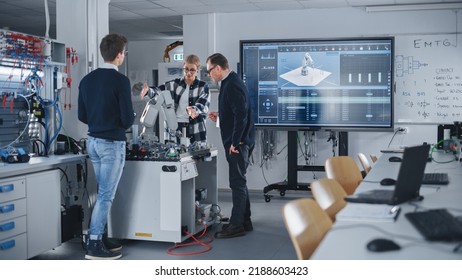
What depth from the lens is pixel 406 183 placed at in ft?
8.03

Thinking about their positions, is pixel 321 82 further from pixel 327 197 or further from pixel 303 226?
pixel 303 226

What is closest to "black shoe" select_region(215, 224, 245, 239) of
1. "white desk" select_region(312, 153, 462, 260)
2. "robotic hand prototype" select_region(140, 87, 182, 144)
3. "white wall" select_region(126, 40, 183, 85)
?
"robotic hand prototype" select_region(140, 87, 182, 144)

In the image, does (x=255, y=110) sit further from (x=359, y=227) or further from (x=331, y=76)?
(x=359, y=227)

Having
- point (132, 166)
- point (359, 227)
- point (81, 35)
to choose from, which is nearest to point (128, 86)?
point (132, 166)

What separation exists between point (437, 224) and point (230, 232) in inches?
112

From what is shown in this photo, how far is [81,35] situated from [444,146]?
3.53 meters

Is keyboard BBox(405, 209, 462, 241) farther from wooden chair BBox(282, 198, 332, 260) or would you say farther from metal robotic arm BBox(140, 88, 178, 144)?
metal robotic arm BBox(140, 88, 178, 144)

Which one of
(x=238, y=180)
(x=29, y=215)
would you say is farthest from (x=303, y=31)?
(x=29, y=215)

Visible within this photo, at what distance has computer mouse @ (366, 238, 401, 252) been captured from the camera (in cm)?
169

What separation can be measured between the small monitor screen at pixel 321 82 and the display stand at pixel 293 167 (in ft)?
0.53

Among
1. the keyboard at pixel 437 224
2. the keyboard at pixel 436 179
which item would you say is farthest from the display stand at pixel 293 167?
the keyboard at pixel 437 224

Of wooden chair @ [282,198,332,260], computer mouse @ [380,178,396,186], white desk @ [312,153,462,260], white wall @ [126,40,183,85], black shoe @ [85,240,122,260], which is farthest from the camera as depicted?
white wall @ [126,40,183,85]

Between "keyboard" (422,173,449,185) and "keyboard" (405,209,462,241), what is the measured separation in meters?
0.87

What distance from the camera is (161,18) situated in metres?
7.80
